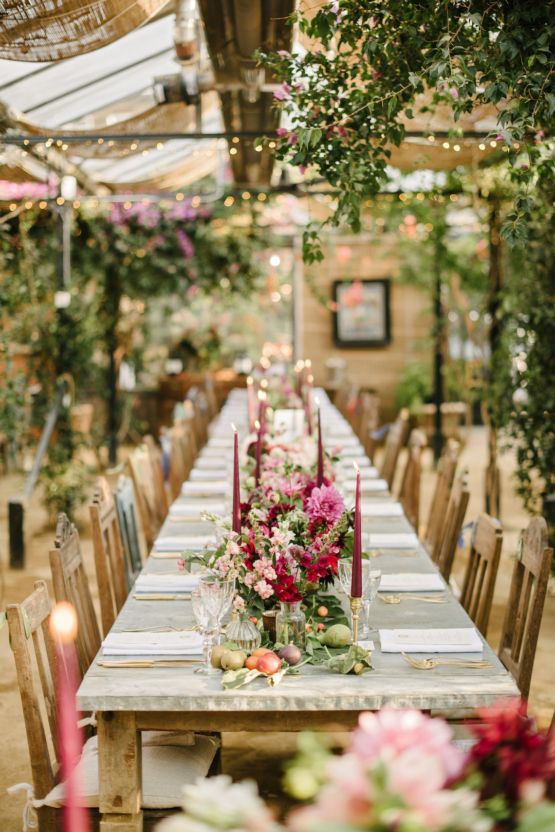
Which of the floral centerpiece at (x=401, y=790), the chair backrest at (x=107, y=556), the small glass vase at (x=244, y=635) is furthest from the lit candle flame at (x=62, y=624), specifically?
the floral centerpiece at (x=401, y=790)

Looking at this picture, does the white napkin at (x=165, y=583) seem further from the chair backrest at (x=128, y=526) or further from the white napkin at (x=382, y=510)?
the white napkin at (x=382, y=510)

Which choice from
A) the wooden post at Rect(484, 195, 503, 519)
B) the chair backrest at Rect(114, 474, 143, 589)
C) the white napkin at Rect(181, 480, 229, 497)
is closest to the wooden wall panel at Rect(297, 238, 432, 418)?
the wooden post at Rect(484, 195, 503, 519)

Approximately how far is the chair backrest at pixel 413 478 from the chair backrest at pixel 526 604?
6.88ft

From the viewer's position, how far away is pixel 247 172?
7941mm

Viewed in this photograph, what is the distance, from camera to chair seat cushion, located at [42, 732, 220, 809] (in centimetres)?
236

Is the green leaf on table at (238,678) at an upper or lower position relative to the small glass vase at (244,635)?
lower

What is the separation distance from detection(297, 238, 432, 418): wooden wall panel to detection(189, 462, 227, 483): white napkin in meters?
7.63

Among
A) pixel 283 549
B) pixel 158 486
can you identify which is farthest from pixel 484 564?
pixel 158 486

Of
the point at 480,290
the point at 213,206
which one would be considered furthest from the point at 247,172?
the point at 480,290

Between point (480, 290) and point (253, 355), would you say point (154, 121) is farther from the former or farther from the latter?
point (253, 355)

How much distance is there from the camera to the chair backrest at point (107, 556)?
11.2 ft

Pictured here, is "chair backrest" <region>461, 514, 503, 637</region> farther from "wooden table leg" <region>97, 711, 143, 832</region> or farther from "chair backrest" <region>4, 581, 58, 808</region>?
"chair backrest" <region>4, 581, 58, 808</region>

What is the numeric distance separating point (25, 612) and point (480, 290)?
29.9 ft

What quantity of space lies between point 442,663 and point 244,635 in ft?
1.61
